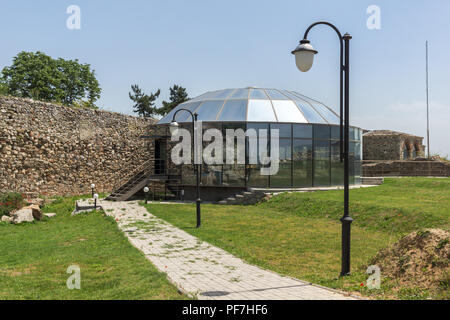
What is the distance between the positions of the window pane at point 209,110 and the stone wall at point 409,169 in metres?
16.2

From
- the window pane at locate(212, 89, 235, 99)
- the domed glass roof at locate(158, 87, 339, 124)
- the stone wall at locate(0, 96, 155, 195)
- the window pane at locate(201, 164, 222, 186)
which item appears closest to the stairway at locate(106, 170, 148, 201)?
the stone wall at locate(0, 96, 155, 195)

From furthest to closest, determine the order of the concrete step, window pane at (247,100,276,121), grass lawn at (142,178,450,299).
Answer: the concrete step → window pane at (247,100,276,121) → grass lawn at (142,178,450,299)

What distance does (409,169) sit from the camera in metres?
30.5

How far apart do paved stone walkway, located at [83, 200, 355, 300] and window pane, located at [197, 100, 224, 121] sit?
406 inches

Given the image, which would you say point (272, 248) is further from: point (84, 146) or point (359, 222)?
point (84, 146)

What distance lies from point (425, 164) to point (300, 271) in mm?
27100

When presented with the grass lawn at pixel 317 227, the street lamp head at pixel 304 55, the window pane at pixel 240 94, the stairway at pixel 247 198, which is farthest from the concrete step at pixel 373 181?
the street lamp head at pixel 304 55

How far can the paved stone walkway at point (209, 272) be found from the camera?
220 inches

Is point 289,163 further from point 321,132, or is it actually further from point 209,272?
point 209,272

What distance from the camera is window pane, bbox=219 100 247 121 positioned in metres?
20.5

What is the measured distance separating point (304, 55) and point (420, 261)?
3949 millimetres

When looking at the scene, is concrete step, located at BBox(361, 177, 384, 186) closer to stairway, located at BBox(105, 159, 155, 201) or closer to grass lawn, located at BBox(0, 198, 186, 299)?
stairway, located at BBox(105, 159, 155, 201)

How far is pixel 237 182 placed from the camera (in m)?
20.2

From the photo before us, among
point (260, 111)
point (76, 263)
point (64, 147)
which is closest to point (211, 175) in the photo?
point (260, 111)
